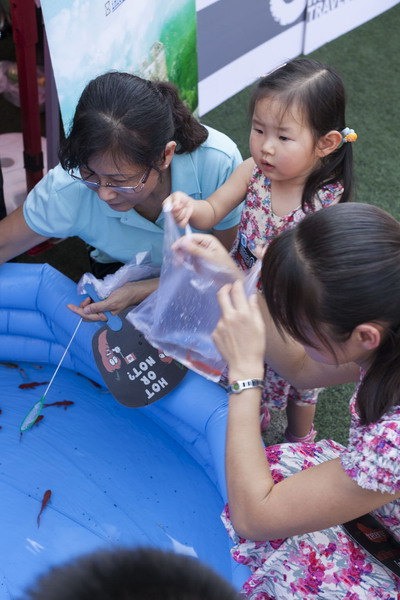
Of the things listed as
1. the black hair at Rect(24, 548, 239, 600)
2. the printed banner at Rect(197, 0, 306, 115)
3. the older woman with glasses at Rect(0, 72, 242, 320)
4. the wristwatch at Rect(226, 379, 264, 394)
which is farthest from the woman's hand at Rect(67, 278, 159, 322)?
the printed banner at Rect(197, 0, 306, 115)

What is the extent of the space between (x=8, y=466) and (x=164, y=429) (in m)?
0.41

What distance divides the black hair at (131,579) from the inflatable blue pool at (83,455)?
3.01 feet

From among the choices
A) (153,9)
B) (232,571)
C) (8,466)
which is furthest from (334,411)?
(153,9)

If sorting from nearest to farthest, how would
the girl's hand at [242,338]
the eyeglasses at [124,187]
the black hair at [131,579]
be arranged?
the black hair at [131,579] < the girl's hand at [242,338] < the eyeglasses at [124,187]

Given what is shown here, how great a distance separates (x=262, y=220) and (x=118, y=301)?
1.37 feet

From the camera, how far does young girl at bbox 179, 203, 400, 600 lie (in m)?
1.06

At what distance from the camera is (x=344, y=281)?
41.4 inches

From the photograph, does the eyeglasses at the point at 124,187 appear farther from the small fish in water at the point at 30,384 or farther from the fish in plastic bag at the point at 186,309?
the small fish in water at the point at 30,384

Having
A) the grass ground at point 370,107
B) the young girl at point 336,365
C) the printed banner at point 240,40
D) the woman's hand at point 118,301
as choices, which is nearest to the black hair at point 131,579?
the young girl at point 336,365

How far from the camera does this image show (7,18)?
11.1ft

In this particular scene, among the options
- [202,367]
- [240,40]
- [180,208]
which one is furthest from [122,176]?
[240,40]

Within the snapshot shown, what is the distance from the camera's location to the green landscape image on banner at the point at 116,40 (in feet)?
6.45

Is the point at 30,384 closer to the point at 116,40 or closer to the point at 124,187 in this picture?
the point at 124,187

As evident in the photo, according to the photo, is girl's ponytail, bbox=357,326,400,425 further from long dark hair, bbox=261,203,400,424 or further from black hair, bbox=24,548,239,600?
black hair, bbox=24,548,239,600
